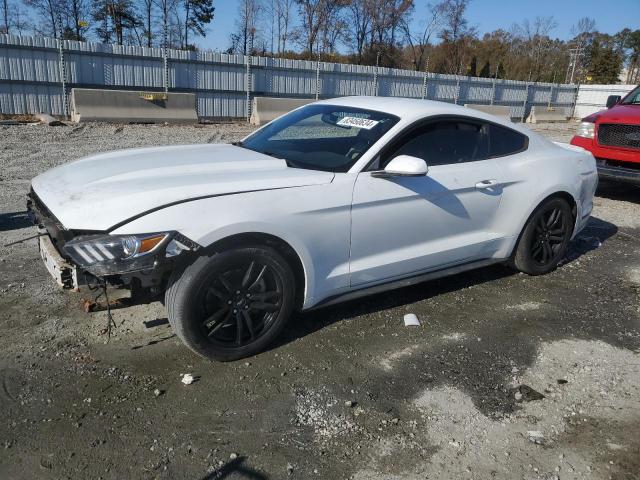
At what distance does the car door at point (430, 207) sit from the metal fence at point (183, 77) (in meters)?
16.2

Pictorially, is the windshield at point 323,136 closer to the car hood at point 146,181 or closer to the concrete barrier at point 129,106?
the car hood at point 146,181

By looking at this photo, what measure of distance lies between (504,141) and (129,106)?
13227mm

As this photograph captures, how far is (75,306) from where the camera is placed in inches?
158

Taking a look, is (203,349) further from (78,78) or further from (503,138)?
(78,78)

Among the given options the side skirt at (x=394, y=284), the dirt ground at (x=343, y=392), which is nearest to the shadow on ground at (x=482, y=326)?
the dirt ground at (x=343, y=392)

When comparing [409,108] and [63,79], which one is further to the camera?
[63,79]

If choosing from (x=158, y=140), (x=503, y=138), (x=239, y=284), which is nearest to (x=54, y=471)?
(x=239, y=284)

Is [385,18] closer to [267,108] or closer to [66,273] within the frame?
[267,108]

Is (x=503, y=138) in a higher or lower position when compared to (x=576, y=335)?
higher

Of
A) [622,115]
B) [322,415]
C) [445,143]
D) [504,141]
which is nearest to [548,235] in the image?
[504,141]

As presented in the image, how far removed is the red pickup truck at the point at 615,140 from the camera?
8.00m

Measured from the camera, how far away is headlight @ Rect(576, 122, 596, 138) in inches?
341

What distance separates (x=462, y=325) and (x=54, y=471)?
2884mm

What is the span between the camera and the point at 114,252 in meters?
2.89
